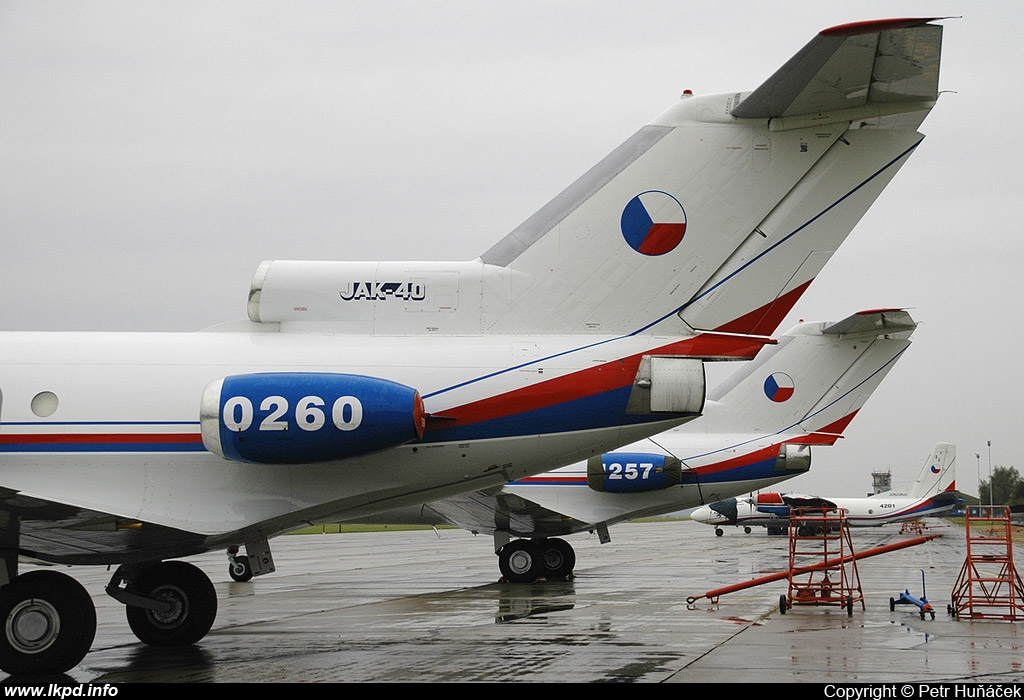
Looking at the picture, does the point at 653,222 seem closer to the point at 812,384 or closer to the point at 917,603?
the point at 917,603

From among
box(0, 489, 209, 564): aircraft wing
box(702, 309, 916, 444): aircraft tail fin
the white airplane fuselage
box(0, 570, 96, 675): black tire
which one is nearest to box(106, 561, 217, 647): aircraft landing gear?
box(0, 489, 209, 564): aircraft wing

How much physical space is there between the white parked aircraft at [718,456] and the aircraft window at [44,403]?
32.9 ft

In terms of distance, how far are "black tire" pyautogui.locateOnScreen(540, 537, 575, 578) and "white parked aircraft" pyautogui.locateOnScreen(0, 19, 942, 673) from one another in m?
11.9

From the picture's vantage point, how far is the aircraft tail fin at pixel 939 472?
49.8m

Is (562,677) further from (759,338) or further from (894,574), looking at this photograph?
(894,574)

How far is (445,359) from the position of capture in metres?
9.34

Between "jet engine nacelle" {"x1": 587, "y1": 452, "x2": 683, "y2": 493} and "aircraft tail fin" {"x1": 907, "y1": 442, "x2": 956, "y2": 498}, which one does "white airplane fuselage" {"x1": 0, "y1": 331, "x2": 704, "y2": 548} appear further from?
"aircraft tail fin" {"x1": 907, "y1": 442, "x2": 956, "y2": 498}

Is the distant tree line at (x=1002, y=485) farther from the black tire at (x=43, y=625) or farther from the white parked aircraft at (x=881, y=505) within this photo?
the black tire at (x=43, y=625)

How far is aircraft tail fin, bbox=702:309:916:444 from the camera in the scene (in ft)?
70.0

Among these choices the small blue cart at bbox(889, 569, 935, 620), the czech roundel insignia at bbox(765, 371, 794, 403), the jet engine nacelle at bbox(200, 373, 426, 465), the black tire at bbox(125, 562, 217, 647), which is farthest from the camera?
the czech roundel insignia at bbox(765, 371, 794, 403)

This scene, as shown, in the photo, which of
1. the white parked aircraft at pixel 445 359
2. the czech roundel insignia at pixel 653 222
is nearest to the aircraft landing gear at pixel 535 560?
the white parked aircraft at pixel 445 359

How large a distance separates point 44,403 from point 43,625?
2003 mm

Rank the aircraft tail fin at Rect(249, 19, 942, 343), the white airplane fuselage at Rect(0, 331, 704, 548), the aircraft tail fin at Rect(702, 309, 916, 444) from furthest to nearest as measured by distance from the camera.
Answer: the aircraft tail fin at Rect(702, 309, 916, 444)
the aircraft tail fin at Rect(249, 19, 942, 343)
the white airplane fuselage at Rect(0, 331, 704, 548)

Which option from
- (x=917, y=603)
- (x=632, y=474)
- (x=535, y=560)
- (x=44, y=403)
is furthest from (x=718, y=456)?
(x=44, y=403)
